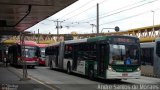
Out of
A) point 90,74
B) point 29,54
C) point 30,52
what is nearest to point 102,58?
point 90,74

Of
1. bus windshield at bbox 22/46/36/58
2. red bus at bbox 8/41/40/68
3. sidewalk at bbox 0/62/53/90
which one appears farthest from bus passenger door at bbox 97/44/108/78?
bus windshield at bbox 22/46/36/58

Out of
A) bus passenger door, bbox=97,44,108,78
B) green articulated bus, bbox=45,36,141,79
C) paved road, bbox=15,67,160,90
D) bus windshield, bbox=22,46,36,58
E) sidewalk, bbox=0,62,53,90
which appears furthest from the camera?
bus windshield, bbox=22,46,36,58

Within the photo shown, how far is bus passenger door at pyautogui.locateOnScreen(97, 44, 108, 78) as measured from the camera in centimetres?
2270

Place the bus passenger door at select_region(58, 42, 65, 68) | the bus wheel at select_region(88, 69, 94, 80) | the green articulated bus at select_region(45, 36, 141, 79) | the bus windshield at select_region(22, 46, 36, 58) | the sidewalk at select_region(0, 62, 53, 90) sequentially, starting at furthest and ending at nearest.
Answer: the bus windshield at select_region(22, 46, 36, 58) → the bus passenger door at select_region(58, 42, 65, 68) → the bus wheel at select_region(88, 69, 94, 80) → the green articulated bus at select_region(45, 36, 141, 79) → the sidewalk at select_region(0, 62, 53, 90)

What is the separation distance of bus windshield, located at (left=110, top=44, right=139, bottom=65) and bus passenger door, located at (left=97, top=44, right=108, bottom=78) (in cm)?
45

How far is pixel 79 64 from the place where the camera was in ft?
91.5

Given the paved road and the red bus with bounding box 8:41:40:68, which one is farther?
the red bus with bounding box 8:41:40:68

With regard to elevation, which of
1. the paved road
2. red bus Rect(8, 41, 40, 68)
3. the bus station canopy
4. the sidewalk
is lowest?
the paved road

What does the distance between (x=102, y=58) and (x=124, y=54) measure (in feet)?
4.28

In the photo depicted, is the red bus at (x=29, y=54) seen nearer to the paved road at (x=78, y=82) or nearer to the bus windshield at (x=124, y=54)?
the paved road at (x=78, y=82)

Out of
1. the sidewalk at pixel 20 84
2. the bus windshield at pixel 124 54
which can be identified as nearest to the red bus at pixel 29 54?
the sidewalk at pixel 20 84

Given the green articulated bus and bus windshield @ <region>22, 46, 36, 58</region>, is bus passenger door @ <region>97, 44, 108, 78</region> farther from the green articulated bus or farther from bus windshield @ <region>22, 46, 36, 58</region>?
bus windshield @ <region>22, 46, 36, 58</region>

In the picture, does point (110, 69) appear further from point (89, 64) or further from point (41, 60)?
point (41, 60)

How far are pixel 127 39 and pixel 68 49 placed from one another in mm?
9364
